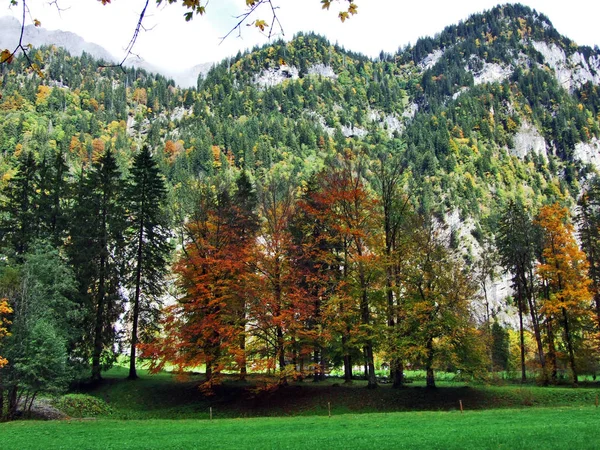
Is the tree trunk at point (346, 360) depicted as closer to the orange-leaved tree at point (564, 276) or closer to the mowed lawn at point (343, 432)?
the mowed lawn at point (343, 432)

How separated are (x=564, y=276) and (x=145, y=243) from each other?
3365cm

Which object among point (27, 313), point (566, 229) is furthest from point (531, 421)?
point (27, 313)

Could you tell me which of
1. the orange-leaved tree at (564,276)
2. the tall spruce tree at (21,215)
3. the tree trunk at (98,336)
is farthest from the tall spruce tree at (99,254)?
the orange-leaved tree at (564,276)

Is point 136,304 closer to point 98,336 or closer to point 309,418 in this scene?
point 98,336

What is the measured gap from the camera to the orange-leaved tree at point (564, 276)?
1314 inches

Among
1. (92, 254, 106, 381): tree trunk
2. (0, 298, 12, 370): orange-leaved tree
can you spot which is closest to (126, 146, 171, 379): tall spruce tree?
(92, 254, 106, 381): tree trunk

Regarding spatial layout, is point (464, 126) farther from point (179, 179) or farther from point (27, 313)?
point (27, 313)

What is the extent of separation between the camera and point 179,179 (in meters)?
136

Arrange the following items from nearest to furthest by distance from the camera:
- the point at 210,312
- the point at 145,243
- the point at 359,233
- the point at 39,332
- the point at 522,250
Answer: the point at 39,332
the point at 359,233
the point at 210,312
the point at 145,243
the point at 522,250

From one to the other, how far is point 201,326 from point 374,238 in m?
12.8

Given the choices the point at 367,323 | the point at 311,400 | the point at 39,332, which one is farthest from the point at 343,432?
the point at 39,332

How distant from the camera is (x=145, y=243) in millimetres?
35875

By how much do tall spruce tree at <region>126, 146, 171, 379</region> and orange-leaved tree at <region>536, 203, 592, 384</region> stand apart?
101ft

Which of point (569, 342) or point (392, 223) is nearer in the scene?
point (392, 223)
